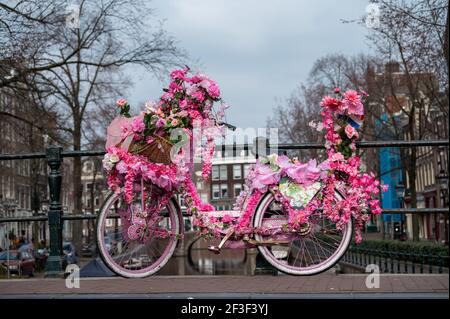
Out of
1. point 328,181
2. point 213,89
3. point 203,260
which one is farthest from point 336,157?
point 203,260

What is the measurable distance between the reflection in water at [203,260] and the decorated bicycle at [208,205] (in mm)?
301

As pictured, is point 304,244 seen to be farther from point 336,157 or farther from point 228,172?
point 228,172

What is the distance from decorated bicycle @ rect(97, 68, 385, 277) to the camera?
17.4ft

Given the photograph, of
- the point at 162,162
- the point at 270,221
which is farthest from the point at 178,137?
the point at 270,221

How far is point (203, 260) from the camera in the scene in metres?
9.80

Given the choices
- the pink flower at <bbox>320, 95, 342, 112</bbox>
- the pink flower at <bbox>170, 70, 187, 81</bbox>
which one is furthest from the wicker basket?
the pink flower at <bbox>320, 95, 342, 112</bbox>

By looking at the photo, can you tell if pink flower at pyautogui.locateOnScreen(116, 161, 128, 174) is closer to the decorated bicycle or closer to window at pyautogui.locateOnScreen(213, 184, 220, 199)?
the decorated bicycle

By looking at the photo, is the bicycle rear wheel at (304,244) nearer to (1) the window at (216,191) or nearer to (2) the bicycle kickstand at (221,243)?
(2) the bicycle kickstand at (221,243)

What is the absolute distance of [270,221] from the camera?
5.36 m

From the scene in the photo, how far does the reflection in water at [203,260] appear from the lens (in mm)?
6069

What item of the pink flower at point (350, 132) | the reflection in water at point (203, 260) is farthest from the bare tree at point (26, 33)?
the pink flower at point (350, 132)

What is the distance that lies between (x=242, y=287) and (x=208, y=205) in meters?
0.82
